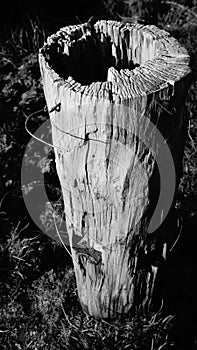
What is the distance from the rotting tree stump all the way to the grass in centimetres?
33

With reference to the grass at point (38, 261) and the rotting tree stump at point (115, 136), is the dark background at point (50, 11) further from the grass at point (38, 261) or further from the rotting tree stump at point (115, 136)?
the rotting tree stump at point (115, 136)

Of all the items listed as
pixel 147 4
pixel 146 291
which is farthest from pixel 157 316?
pixel 147 4

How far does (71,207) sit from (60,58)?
2.26ft

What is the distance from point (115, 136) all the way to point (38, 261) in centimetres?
166

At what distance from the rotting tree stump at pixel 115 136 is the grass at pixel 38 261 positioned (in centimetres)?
33

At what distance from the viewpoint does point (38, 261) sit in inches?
124

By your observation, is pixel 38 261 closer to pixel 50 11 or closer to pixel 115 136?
pixel 115 136

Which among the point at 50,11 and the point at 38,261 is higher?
the point at 50,11

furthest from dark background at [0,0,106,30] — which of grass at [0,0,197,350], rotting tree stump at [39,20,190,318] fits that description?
rotting tree stump at [39,20,190,318]

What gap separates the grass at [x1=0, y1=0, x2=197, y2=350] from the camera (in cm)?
266

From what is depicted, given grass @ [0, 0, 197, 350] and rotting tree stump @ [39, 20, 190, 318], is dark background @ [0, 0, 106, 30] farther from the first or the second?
rotting tree stump @ [39, 20, 190, 318]

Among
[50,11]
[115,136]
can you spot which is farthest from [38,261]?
[50,11]

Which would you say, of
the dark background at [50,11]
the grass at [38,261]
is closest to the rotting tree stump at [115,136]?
the grass at [38,261]

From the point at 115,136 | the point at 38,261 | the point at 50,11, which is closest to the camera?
the point at 115,136
